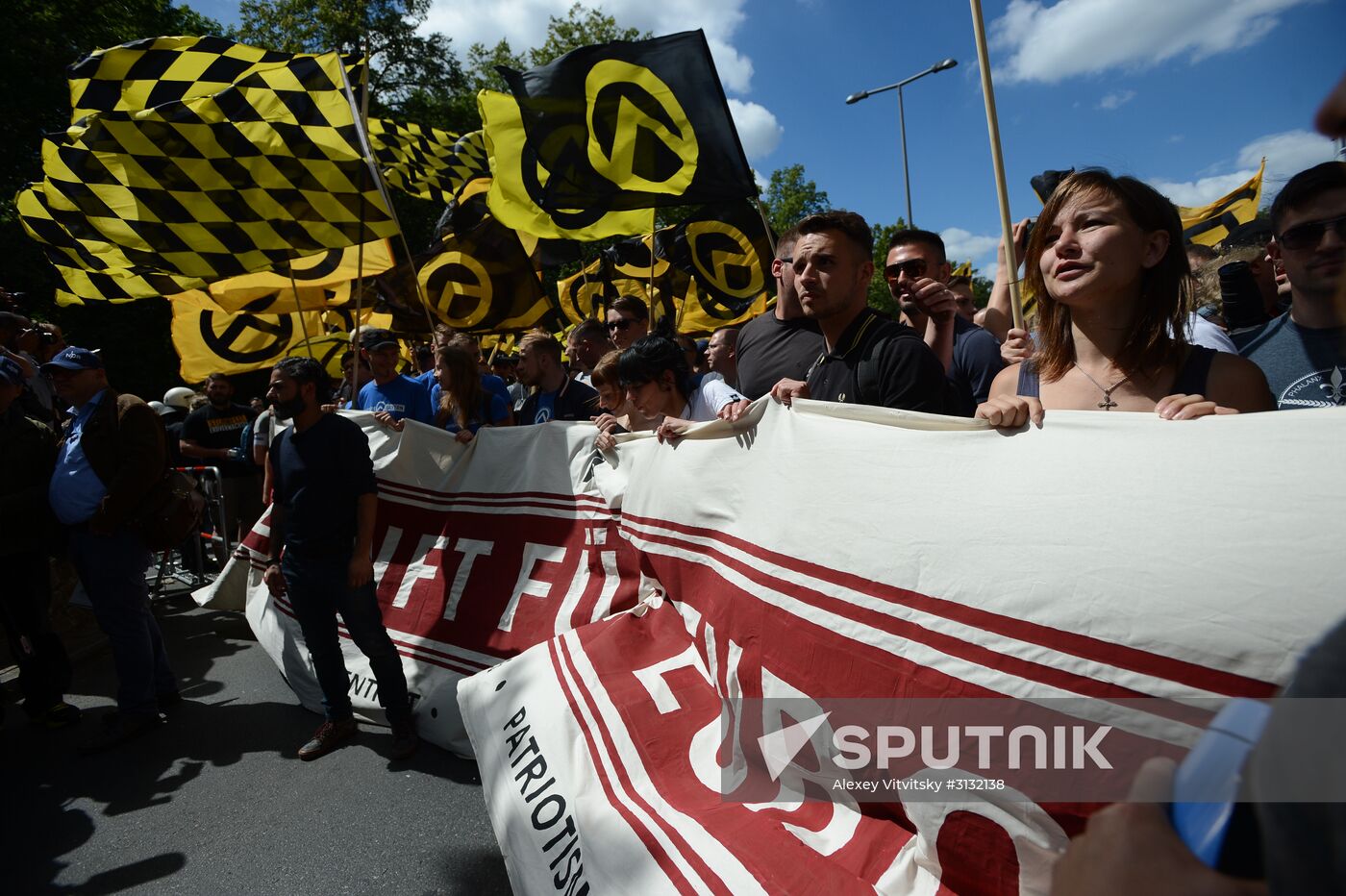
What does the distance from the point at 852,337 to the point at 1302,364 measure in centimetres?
118

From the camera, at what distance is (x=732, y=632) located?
7.29 ft

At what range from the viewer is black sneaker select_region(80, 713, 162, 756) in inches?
148

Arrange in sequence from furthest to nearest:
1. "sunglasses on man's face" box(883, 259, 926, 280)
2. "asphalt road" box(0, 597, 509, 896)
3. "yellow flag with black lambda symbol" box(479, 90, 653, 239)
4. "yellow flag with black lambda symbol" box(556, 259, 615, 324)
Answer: "yellow flag with black lambda symbol" box(556, 259, 615, 324), "yellow flag with black lambda symbol" box(479, 90, 653, 239), "sunglasses on man's face" box(883, 259, 926, 280), "asphalt road" box(0, 597, 509, 896)

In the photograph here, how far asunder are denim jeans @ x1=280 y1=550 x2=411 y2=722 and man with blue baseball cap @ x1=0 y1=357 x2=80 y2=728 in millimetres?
1753

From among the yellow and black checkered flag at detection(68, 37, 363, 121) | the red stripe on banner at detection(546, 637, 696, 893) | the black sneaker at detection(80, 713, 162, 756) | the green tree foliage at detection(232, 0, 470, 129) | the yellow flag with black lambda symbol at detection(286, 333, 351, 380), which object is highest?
the green tree foliage at detection(232, 0, 470, 129)

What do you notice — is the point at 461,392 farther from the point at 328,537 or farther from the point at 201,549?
the point at 201,549

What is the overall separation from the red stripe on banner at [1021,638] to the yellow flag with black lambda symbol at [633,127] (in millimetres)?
2609

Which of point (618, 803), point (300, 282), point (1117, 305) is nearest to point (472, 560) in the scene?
point (618, 803)

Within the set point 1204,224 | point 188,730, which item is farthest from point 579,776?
point 1204,224

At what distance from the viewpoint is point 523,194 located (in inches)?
173

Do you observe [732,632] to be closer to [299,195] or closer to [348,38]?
[299,195]

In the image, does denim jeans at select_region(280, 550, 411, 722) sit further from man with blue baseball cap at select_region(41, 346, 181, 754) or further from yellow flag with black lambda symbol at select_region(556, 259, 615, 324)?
yellow flag with black lambda symbol at select_region(556, 259, 615, 324)

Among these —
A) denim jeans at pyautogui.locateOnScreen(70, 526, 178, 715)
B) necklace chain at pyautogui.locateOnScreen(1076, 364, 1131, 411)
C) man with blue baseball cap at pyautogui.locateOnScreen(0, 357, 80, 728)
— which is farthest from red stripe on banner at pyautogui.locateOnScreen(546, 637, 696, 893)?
man with blue baseball cap at pyautogui.locateOnScreen(0, 357, 80, 728)

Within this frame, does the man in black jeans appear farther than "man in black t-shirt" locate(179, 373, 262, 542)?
No
